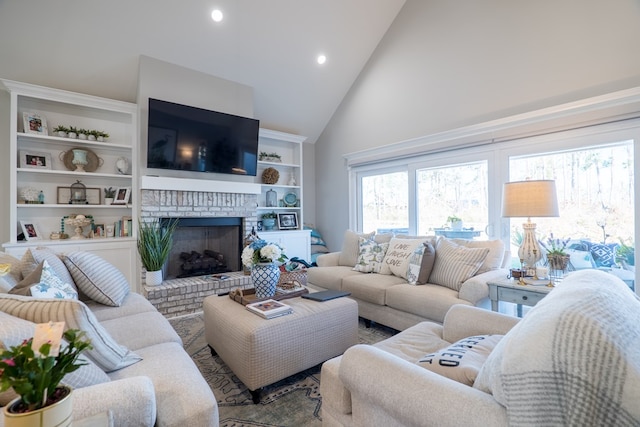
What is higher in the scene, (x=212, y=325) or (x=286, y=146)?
(x=286, y=146)

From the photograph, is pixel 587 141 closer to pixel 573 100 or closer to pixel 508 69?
pixel 573 100

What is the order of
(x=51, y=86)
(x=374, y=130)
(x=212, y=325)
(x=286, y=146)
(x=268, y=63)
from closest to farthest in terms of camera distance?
(x=212, y=325) < (x=51, y=86) < (x=268, y=63) < (x=374, y=130) < (x=286, y=146)

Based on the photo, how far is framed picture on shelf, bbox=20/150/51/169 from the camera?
3.34 m

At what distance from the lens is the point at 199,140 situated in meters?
3.85

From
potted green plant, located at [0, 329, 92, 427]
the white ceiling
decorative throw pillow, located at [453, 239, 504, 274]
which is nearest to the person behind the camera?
potted green plant, located at [0, 329, 92, 427]

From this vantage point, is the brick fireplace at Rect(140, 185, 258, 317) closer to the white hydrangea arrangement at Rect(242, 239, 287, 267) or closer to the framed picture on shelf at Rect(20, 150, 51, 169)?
the framed picture on shelf at Rect(20, 150, 51, 169)

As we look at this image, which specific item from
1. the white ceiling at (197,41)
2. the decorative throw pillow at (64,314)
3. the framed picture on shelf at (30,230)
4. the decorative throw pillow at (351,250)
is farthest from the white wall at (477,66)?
the framed picture on shelf at (30,230)

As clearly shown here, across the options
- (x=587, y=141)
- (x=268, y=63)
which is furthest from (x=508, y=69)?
(x=268, y=63)

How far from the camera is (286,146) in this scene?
542 cm

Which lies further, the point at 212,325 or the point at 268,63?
the point at 268,63

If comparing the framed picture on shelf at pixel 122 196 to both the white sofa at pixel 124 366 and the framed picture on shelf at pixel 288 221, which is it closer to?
the white sofa at pixel 124 366

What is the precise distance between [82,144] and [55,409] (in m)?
4.00

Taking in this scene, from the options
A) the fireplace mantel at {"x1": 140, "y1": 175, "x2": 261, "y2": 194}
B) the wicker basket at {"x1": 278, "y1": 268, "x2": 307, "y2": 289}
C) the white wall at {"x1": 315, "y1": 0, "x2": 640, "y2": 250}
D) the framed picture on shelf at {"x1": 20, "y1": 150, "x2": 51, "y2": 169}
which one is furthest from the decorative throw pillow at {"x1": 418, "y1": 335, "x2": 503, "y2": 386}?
the framed picture on shelf at {"x1": 20, "y1": 150, "x2": 51, "y2": 169}

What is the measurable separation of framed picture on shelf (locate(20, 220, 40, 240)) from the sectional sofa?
10.5 ft
